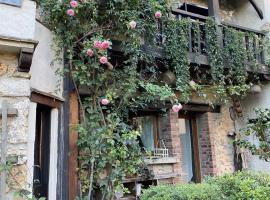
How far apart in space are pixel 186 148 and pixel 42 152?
11.0 ft

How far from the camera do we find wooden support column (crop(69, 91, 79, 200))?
4.13 m

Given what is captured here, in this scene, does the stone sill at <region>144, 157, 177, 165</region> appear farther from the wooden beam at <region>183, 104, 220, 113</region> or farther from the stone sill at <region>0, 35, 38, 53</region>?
the stone sill at <region>0, 35, 38, 53</region>

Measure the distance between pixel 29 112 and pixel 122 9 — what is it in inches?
73.3

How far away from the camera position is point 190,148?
650 centimetres

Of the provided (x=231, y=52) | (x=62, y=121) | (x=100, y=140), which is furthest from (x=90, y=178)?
(x=231, y=52)

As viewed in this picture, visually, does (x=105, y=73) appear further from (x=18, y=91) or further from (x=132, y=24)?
(x=18, y=91)

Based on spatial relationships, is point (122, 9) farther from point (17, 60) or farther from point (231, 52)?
point (231, 52)

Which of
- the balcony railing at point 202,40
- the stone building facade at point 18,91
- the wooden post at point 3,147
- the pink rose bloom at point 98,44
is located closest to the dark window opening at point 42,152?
the stone building facade at point 18,91

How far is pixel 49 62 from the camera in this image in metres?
4.10

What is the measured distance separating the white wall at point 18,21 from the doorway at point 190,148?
3.84 meters

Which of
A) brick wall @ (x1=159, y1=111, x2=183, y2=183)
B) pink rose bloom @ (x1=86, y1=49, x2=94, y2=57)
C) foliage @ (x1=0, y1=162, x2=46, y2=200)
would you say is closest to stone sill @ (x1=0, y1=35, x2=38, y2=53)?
pink rose bloom @ (x1=86, y1=49, x2=94, y2=57)

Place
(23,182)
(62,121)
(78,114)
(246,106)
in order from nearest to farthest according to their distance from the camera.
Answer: (23,182)
(62,121)
(78,114)
(246,106)

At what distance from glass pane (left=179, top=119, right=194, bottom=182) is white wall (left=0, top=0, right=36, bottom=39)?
3.88 metres

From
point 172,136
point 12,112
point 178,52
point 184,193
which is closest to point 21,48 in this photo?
point 12,112
